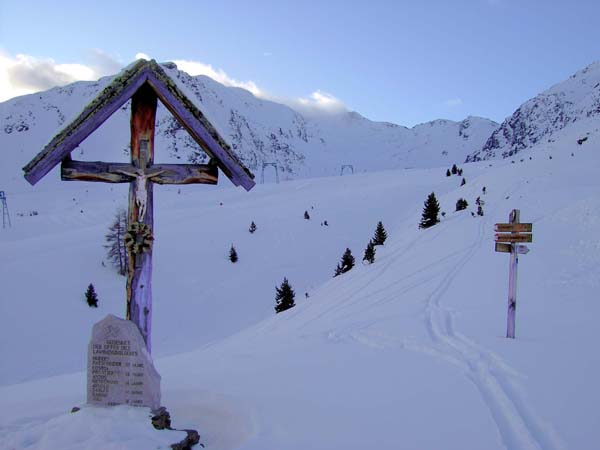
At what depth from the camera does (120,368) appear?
5371mm

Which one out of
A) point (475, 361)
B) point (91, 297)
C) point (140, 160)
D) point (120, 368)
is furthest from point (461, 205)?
point (120, 368)

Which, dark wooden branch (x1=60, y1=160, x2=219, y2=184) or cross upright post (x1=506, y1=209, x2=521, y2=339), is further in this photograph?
cross upright post (x1=506, y1=209, x2=521, y2=339)

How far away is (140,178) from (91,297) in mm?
19857

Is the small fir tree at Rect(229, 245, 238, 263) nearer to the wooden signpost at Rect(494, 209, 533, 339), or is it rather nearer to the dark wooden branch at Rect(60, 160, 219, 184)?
the wooden signpost at Rect(494, 209, 533, 339)

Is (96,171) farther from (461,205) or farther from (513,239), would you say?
(461,205)

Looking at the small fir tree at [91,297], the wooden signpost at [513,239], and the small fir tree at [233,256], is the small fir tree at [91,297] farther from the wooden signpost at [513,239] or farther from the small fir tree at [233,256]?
the wooden signpost at [513,239]

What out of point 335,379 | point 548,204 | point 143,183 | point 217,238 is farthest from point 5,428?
point 217,238

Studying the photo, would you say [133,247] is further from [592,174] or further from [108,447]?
[592,174]

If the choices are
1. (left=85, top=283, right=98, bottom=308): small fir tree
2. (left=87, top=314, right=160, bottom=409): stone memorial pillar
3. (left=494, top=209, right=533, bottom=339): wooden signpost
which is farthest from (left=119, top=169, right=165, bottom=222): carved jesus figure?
(left=85, top=283, right=98, bottom=308): small fir tree

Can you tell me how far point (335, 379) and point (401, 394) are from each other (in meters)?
1.11

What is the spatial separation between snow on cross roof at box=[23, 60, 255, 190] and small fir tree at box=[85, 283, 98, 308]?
63.8 ft

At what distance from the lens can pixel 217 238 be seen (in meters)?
32.1

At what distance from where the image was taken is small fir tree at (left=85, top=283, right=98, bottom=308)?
23203 millimetres

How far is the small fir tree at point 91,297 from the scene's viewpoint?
23.2 meters
